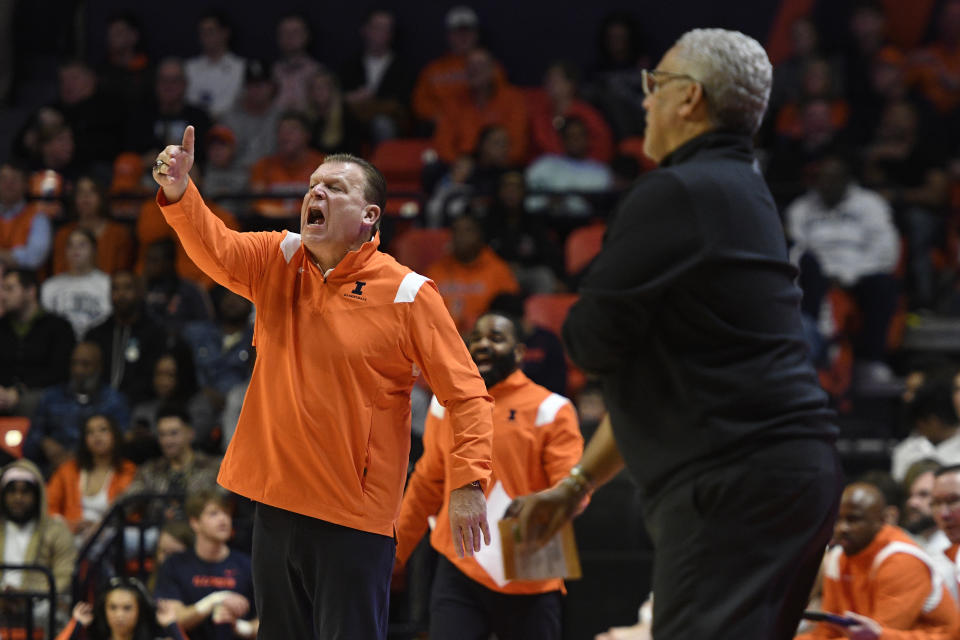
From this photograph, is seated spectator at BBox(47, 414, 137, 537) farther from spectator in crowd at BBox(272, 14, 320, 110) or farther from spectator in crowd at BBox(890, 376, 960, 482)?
→ spectator in crowd at BBox(890, 376, 960, 482)

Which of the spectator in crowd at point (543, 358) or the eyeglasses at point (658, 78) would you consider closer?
the eyeglasses at point (658, 78)

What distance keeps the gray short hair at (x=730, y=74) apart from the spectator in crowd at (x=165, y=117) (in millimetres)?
10045

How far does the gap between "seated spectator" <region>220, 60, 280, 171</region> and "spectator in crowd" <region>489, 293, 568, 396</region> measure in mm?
4191

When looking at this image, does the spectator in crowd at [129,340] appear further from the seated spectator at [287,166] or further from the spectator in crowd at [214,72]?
the spectator in crowd at [214,72]

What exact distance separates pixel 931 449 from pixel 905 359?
8.34 feet

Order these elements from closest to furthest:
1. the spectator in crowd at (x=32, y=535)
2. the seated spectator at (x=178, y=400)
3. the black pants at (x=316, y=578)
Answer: the black pants at (x=316, y=578) → the spectator in crowd at (x=32, y=535) → the seated spectator at (x=178, y=400)

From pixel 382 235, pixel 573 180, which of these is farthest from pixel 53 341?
pixel 573 180

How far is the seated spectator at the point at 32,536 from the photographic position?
8.38 m

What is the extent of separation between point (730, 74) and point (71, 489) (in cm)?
722

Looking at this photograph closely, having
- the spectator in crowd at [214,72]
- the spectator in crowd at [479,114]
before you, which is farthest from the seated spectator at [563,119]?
the spectator in crowd at [214,72]

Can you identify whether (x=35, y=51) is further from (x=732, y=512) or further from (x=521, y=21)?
(x=732, y=512)

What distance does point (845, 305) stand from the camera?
35.7ft

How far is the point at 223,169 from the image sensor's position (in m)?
12.3

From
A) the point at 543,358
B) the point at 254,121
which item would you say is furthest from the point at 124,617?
the point at 254,121
